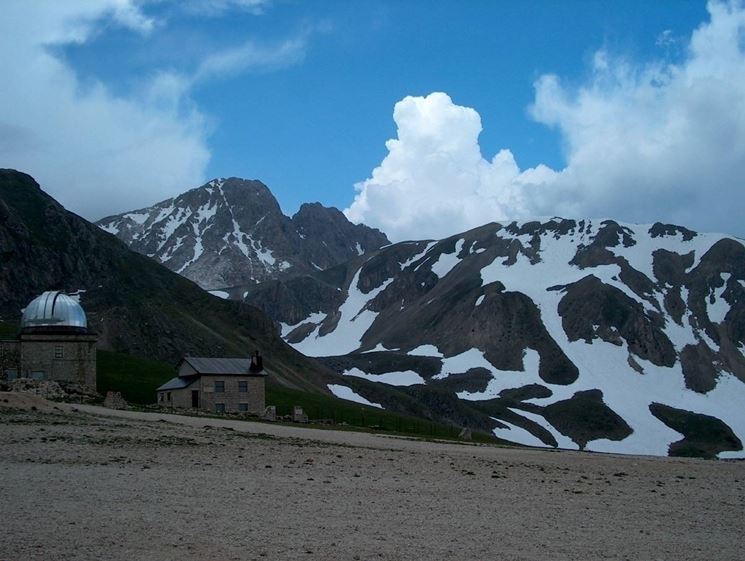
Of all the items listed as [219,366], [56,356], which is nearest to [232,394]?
[219,366]

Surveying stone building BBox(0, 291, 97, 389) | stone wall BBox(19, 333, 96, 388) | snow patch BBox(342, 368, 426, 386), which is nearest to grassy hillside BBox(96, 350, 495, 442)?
stone wall BBox(19, 333, 96, 388)

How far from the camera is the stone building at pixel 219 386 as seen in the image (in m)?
67.1

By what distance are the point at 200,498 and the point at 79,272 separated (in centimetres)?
12887

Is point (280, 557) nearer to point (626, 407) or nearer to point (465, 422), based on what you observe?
point (465, 422)

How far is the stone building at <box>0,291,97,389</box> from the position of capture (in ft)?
204

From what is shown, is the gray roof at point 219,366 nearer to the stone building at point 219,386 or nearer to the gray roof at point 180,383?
the stone building at point 219,386

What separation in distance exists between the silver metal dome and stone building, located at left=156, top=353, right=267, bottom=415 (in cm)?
907

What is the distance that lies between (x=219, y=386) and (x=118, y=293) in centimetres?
7148

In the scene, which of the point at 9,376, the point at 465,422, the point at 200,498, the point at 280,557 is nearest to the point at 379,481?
the point at 200,498

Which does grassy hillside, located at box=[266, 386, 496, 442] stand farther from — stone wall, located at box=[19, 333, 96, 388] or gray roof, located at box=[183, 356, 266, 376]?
stone wall, located at box=[19, 333, 96, 388]

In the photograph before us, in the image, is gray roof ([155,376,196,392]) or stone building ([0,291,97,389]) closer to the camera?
stone building ([0,291,97,389])

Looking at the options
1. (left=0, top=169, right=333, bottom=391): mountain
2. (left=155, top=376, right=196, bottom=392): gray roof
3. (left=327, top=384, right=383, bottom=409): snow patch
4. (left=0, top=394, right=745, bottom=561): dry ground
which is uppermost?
(left=0, top=169, right=333, bottom=391): mountain

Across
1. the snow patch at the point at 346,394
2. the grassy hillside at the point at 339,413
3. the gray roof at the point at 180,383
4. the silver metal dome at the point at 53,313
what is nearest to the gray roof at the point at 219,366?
the gray roof at the point at 180,383

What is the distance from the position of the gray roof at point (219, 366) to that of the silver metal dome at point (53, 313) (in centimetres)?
890
